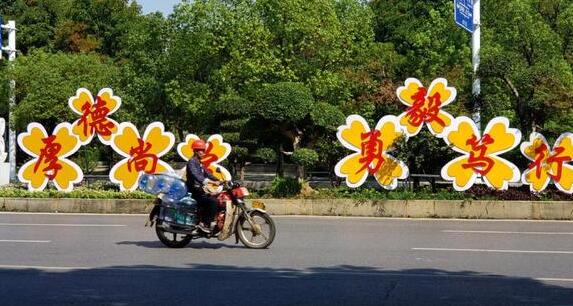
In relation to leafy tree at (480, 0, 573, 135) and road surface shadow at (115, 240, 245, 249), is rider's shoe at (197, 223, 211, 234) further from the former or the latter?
leafy tree at (480, 0, 573, 135)

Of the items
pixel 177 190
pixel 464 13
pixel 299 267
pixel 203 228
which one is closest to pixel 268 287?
pixel 299 267

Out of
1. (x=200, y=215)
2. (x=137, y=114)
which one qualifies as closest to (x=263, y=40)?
→ (x=137, y=114)

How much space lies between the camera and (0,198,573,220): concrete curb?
724 inches

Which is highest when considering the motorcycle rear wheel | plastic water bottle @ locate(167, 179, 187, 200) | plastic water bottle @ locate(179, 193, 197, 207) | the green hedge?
plastic water bottle @ locate(167, 179, 187, 200)

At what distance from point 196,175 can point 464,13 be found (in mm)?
13281

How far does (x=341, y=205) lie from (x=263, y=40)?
52.8ft

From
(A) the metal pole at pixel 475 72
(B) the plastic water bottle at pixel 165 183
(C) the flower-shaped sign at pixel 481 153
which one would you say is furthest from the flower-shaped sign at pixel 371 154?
(B) the plastic water bottle at pixel 165 183

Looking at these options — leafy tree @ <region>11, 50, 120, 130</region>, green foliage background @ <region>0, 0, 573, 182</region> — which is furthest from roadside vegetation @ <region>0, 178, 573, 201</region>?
leafy tree @ <region>11, 50, 120, 130</region>

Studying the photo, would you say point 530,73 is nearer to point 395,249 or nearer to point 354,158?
point 354,158

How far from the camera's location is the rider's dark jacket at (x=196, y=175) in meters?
12.2

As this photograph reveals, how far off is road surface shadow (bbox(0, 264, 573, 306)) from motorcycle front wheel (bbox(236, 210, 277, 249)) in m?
1.97

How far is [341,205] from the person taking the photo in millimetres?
19203

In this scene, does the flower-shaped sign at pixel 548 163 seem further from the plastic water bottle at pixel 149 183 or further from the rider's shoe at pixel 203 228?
the plastic water bottle at pixel 149 183

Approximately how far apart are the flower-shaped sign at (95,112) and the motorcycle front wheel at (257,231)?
10.6m
